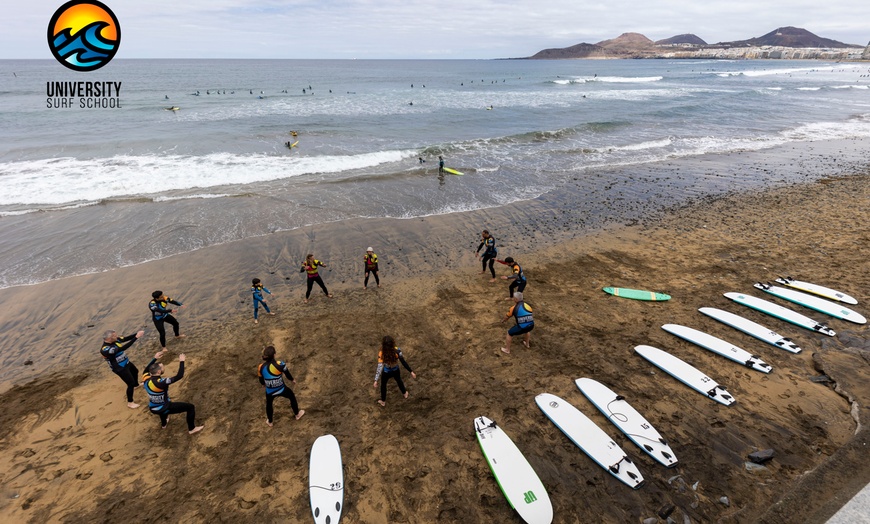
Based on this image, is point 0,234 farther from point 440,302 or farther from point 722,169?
point 722,169

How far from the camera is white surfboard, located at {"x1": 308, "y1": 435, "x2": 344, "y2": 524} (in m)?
6.23

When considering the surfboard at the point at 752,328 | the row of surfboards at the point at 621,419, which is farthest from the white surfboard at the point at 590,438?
the surfboard at the point at 752,328

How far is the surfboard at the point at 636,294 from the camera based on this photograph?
39.1 ft

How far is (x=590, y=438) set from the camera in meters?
7.31

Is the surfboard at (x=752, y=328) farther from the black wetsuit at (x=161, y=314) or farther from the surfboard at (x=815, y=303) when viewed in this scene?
the black wetsuit at (x=161, y=314)

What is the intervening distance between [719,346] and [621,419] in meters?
4.13

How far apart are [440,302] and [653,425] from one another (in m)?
6.56

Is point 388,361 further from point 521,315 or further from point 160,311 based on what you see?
point 160,311

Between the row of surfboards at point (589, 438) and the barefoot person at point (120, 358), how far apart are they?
4554 mm

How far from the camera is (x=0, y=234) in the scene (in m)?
16.1

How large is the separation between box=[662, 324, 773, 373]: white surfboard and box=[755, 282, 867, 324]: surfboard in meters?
3.57

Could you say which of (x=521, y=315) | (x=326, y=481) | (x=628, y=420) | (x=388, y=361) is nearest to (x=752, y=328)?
(x=628, y=420)

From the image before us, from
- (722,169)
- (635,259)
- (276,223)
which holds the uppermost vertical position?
(722,169)

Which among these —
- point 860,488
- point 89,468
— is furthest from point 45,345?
point 860,488
